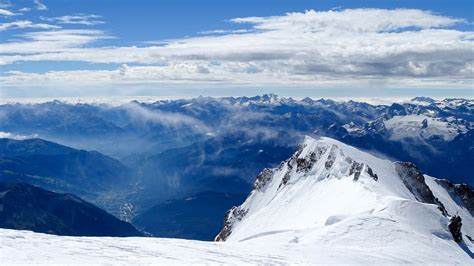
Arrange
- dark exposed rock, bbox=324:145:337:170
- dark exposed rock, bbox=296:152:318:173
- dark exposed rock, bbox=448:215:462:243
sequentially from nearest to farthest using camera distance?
1. dark exposed rock, bbox=448:215:462:243
2. dark exposed rock, bbox=324:145:337:170
3. dark exposed rock, bbox=296:152:318:173

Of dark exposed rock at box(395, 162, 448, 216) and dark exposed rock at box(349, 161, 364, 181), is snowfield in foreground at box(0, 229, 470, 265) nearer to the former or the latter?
dark exposed rock at box(349, 161, 364, 181)

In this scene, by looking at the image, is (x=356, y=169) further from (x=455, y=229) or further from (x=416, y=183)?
(x=455, y=229)

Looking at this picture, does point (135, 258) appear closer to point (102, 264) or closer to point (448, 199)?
point (102, 264)

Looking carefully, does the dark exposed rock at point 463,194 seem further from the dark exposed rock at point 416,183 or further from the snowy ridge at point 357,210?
the dark exposed rock at point 416,183

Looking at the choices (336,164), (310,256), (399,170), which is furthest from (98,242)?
(399,170)

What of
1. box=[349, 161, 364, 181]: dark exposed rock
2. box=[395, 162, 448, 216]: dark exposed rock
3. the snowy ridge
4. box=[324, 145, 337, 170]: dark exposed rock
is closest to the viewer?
the snowy ridge

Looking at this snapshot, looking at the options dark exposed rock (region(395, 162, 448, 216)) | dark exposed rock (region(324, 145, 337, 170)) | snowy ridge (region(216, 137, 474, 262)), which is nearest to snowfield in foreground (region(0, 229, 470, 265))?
snowy ridge (region(216, 137, 474, 262))

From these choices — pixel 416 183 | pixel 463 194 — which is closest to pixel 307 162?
pixel 416 183
